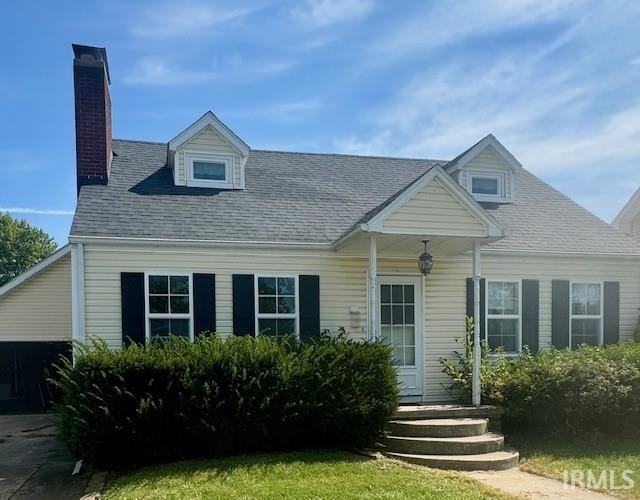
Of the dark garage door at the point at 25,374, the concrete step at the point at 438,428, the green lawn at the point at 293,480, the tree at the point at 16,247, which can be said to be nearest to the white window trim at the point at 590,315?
the concrete step at the point at 438,428

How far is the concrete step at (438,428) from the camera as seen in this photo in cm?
716

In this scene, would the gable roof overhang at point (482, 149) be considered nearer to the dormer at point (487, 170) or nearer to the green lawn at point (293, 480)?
the dormer at point (487, 170)

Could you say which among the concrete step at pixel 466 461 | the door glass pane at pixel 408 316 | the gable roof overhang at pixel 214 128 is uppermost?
the gable roof overhang at pixel 214 128

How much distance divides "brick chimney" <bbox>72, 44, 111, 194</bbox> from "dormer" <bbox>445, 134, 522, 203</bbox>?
7.45 meters

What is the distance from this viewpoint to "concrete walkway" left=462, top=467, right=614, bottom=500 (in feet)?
18.0

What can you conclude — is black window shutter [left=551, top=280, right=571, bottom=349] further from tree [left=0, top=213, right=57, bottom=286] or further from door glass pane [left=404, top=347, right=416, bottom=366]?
tree [left=0, top=213, right=57, bottom=286]

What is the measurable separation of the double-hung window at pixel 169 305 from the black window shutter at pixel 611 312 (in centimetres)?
823

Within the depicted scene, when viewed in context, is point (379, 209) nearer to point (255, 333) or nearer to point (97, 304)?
point (255, 333)

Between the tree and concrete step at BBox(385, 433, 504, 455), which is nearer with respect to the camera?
concrete step at BBox(385, 433, 504, 455)

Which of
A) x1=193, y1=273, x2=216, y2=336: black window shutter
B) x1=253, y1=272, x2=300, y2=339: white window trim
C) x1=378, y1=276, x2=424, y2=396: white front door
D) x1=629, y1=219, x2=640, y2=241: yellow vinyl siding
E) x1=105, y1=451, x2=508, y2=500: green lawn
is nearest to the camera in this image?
x1=105, y1=451, x2=508, y2=500: green lawn

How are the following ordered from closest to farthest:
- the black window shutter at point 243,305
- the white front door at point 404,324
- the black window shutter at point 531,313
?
the black window shutter at point 243,305 → the white front door at point 404,324 → the black window shutter at point 531,313

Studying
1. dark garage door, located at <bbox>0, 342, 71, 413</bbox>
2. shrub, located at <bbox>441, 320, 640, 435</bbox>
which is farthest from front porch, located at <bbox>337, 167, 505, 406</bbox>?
dark garage door, located at <bbox>0, 342, 71, 413</bbox>

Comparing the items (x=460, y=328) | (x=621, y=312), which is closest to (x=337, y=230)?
(x=460, y=328)

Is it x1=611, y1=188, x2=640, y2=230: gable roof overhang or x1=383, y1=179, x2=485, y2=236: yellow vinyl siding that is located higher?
x1=611, y1=188, x2=640, y2=230: gable roof overhang
